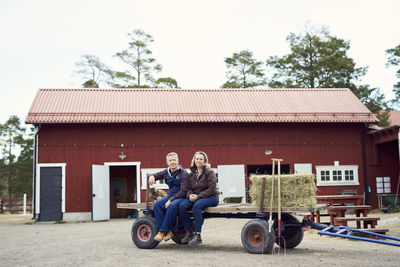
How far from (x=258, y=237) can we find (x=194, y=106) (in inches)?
518

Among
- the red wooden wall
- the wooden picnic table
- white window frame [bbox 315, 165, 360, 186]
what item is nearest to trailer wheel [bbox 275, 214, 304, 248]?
the wooden picnic table

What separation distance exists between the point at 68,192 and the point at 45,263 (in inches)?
474

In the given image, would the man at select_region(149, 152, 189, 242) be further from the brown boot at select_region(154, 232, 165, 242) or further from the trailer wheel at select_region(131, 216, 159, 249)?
the trailer wheel at select_region(131, 216, 159, 249)

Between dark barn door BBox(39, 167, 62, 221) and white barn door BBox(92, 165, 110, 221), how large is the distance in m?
1.63

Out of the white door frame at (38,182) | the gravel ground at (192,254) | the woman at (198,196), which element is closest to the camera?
the gravel ground at (192,254)

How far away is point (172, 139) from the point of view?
64.0 feet

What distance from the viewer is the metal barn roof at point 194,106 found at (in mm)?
19172

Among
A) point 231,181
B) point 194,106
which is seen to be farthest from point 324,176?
point 194,106

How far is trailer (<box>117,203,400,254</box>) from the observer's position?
747 centimetres

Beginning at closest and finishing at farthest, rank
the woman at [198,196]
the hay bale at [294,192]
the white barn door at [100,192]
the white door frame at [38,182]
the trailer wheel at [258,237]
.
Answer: the trailer wheel at [258,237]
the hay bale at [294,192]
the woman at [198,196]
the white barn door at [100,192]
the white door frame at [38,182]

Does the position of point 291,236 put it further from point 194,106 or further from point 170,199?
point 194,106

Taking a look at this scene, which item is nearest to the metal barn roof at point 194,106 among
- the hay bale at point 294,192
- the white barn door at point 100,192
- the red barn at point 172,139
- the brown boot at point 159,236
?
the red barn at point 172,139

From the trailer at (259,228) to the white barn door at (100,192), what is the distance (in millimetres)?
9407

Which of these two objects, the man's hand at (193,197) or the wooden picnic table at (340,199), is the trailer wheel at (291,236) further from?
the wooden picnic table at (340,199)
